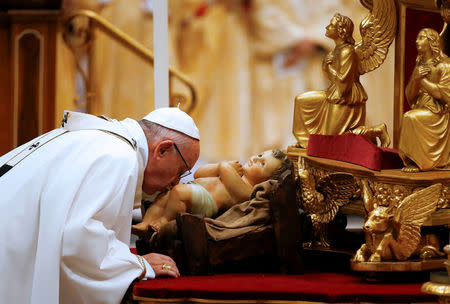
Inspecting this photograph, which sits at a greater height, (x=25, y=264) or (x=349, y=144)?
(x=349, y=144)

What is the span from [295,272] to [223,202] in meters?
0.48

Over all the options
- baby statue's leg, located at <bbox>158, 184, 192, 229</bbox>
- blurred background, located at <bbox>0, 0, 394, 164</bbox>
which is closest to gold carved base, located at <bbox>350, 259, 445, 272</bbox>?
baby statue's leg, located at <bbox>158, 184, 192, 229</bbox>


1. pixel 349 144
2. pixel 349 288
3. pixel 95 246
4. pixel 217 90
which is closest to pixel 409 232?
pixel 349 288

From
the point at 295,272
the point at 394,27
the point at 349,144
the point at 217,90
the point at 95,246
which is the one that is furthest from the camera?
the point at 217,90

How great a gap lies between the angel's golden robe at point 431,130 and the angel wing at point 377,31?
57 centimetres

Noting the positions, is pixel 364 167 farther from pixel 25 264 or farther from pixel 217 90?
pixel 217 90

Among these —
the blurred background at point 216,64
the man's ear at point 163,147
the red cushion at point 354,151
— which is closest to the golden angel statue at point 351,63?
the red cushion at point 354,151

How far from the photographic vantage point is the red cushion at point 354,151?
128 inches

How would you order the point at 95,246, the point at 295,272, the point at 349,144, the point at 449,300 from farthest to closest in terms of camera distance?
the point at 349,144, the point at 295,272, the point at 95,246, the point at 449,300

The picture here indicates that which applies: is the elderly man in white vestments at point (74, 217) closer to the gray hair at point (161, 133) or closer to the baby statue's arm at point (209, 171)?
the gray hair at point (161, 133)

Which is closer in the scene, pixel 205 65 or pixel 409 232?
pixel 409 232

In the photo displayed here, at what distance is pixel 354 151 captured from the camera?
3.36m

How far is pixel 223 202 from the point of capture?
3457mm

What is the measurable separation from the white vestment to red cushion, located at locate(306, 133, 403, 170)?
87cm
